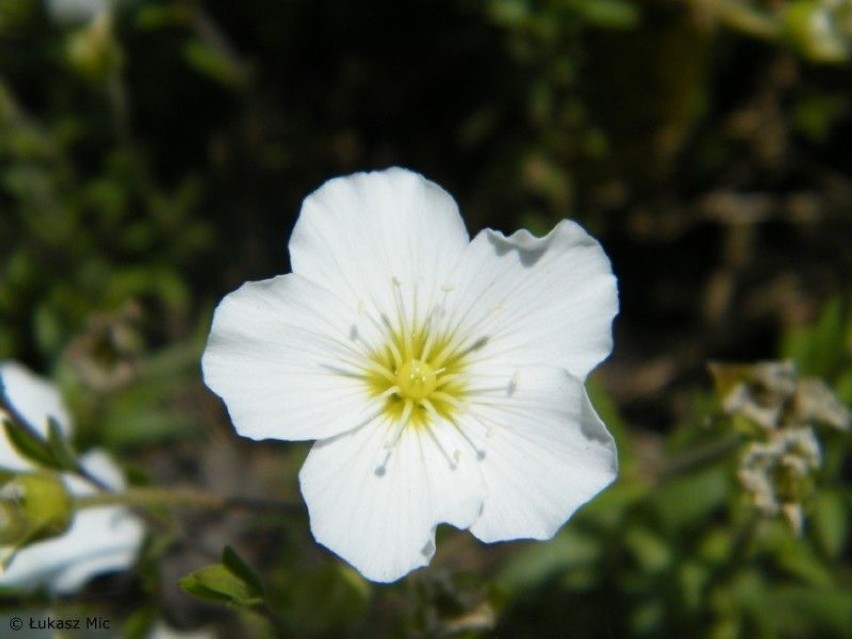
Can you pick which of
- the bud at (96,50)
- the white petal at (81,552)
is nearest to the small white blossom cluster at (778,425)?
the white petal at (81,552)

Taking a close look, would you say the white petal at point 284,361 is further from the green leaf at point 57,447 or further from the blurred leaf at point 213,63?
the blurred leaf at point 213,63

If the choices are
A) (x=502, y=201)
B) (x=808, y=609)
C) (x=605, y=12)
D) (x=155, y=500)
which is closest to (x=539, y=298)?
(x=155, y=500)

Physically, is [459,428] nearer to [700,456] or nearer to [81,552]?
[700,456]

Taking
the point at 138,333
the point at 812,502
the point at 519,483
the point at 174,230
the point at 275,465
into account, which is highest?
the point at 174,230

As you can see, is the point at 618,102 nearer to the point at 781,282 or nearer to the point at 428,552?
the point at 781,282

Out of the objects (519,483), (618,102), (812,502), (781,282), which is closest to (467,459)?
(519,483)

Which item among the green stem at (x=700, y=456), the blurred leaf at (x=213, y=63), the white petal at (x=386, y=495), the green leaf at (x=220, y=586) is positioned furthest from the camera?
the blurred leaf at (x=213, y=63)
